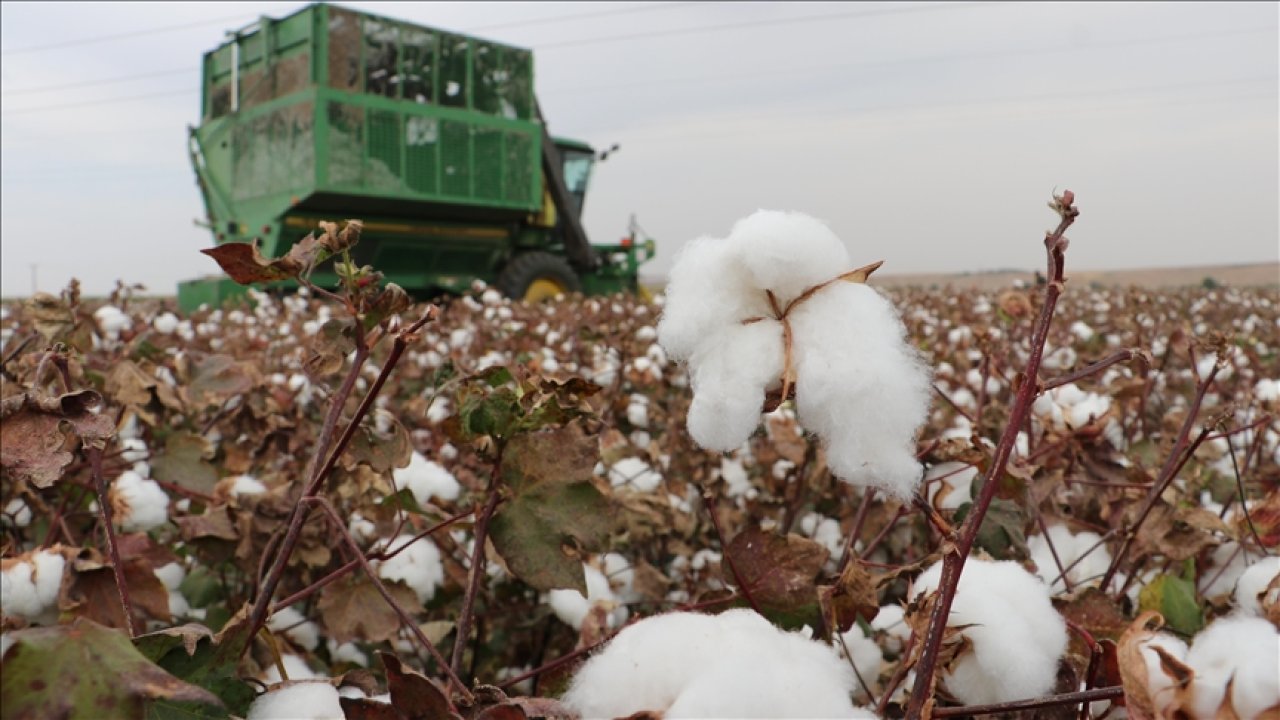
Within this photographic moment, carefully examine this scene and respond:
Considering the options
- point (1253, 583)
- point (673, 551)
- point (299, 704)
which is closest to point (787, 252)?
point (299, 704)

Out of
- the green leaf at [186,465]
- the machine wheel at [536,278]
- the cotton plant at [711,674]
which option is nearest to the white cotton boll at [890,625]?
the cotton plant at [711,674]

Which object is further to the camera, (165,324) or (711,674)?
(165,324)

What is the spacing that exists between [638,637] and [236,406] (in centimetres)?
125

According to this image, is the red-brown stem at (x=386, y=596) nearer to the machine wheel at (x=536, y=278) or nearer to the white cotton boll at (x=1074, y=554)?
the white cotton boll at (x=1074, y=554)

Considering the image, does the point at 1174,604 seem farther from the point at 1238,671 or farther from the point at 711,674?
the point at 711,674

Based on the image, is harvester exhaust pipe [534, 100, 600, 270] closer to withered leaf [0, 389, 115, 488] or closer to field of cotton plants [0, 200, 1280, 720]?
field of cotton plants [0, 200, 1280, 720]

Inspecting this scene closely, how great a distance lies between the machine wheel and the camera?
34.6 feet

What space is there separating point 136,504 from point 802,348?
0.98m

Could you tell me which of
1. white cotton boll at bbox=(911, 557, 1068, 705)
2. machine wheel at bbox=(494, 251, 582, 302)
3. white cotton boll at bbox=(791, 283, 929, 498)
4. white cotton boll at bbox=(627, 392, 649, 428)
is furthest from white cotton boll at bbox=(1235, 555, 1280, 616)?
machine wheel at bbox=(494, 251, 582, 302)

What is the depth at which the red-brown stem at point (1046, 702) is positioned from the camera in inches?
19.3

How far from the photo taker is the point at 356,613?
3.24 ft

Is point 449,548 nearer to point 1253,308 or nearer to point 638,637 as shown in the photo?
point 638,637

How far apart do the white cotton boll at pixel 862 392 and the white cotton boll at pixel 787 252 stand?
0.02 m

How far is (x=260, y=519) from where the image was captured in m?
1.06
